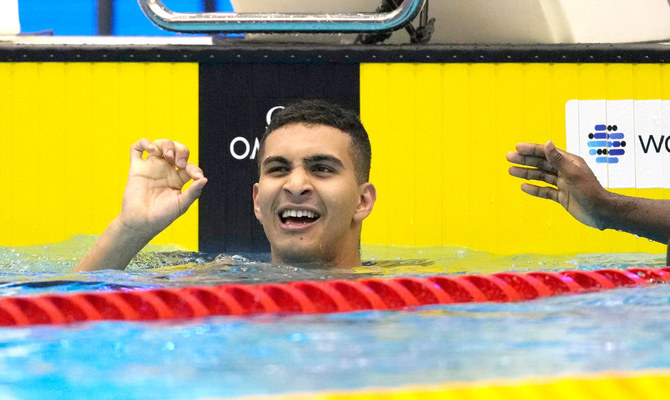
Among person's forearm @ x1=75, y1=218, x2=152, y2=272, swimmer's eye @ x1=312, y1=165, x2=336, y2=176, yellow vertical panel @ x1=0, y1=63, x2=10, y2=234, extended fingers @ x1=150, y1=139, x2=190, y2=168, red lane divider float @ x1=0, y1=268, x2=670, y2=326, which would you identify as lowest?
red lane divider float @ x1=0, y1=268, x2=670, y2=326

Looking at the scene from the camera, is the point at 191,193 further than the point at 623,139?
No

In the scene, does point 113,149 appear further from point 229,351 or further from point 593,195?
point 229,351

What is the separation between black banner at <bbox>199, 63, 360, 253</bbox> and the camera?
341cm

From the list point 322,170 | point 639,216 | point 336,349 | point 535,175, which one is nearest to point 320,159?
point 322,170

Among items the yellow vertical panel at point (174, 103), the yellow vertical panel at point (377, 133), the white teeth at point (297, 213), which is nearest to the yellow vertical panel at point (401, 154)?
the yellow vertical panel at point (377, 133)

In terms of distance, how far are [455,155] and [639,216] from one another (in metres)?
1.14

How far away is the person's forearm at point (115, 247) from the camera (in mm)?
2311

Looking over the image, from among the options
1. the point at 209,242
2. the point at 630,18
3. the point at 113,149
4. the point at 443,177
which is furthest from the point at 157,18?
the point at 630,18

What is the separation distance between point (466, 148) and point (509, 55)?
0.41 meters

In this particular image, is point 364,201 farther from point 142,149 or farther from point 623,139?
point 623,139

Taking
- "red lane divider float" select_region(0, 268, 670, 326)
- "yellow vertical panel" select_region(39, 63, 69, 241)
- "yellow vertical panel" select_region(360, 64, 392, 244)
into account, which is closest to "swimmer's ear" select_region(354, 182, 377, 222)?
"red lane divider float" select_region(0, 268, 670, 326)

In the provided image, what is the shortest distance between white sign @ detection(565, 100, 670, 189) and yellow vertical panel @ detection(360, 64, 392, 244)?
2.44 ft

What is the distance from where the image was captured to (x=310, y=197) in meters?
2.28

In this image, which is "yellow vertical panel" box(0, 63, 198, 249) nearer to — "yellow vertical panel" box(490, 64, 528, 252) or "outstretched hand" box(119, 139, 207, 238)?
"outstretched hand" box(119, 139, 207, 238)
